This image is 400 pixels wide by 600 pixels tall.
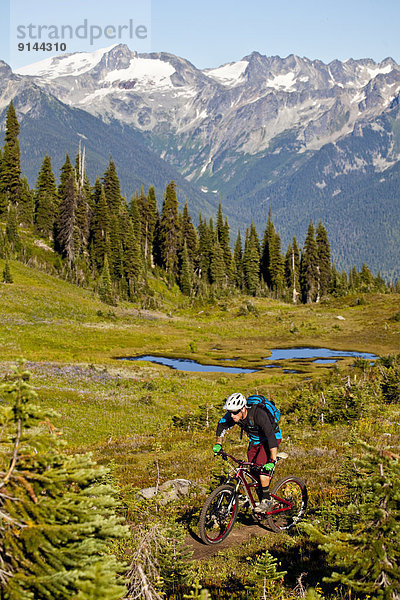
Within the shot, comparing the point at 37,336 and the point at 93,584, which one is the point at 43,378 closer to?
the point at 37,336

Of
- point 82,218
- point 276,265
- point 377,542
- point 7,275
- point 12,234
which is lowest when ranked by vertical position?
point 377,542

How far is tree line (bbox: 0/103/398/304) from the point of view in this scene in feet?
277

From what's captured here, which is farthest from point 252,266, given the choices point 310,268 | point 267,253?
point 310,268

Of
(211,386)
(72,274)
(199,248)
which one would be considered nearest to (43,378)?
(211,386)

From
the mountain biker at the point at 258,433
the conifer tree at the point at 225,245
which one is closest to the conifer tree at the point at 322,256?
the conifer tree at the point at 225,245

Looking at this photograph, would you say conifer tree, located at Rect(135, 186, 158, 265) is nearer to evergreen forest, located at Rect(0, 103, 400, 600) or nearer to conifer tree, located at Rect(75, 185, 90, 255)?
evergreen forest, located at Rect(0, 103, 400, 600)

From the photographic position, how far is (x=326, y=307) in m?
93.8

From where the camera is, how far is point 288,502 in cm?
929

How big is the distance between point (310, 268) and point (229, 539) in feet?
348

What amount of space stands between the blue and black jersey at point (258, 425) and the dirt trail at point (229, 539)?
1895mm

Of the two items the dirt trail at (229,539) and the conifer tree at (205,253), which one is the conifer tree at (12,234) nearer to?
the conifer tree at (205,253)

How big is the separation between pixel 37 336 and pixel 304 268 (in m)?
77.9

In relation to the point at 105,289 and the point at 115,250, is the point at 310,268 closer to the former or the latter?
the point at 115,250

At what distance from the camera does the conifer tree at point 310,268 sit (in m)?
109
